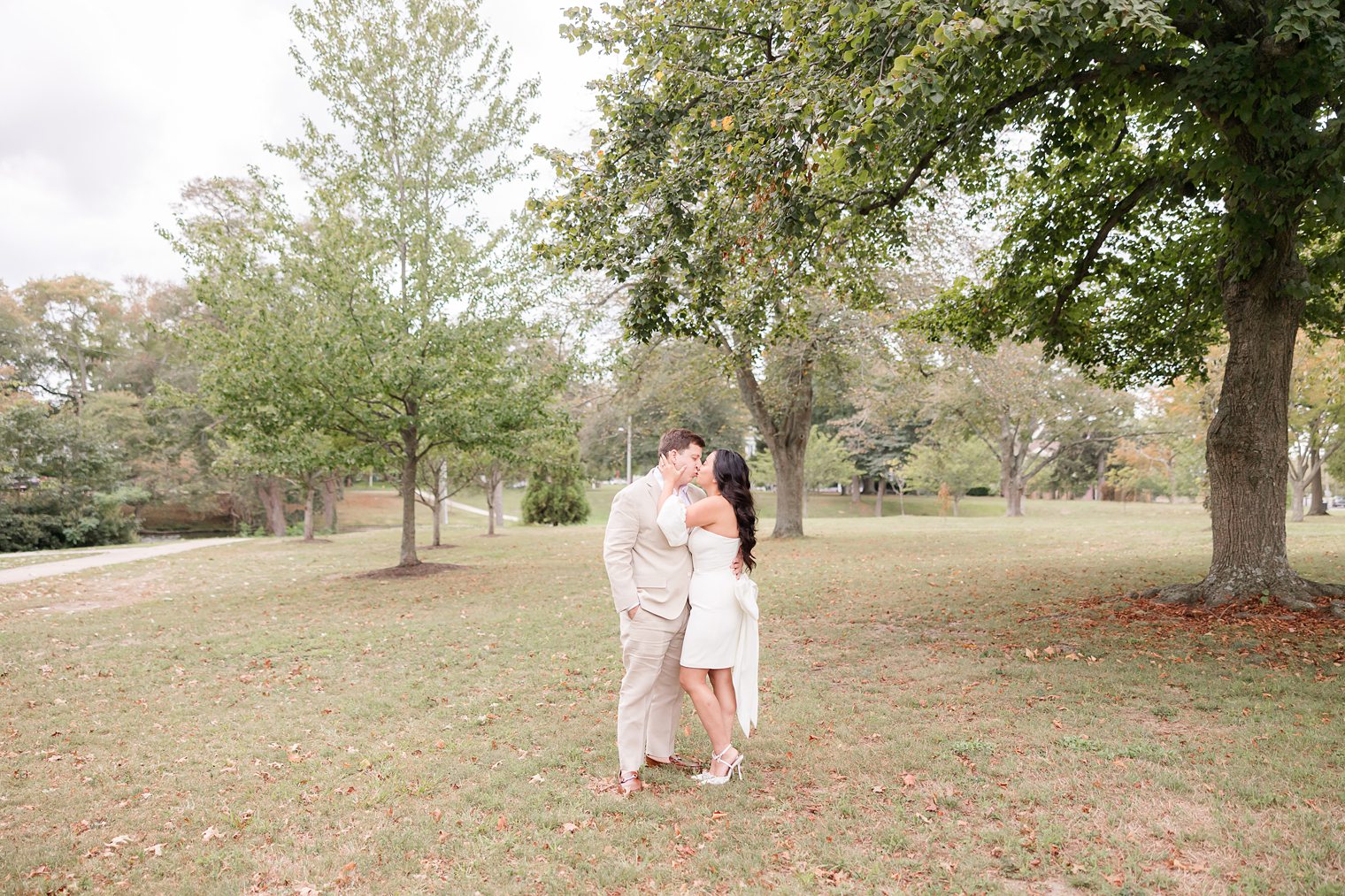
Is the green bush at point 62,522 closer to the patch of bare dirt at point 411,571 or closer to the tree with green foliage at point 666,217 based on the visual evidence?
the patch of bare dirt at point 411,571

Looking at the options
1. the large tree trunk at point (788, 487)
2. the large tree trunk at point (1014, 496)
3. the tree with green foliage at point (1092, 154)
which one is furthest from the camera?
the large tree trunk at point (1014, 496)

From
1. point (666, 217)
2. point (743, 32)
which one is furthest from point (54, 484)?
point (743, 32)

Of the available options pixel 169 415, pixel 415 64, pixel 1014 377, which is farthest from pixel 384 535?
pixel 1014 377

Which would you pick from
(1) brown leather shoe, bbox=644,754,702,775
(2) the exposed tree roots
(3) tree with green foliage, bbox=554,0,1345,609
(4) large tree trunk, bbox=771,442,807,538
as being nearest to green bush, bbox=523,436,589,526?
(4) large tree trunk, bbox=771,442,807,538

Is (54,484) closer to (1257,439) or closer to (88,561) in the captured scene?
(88,561)

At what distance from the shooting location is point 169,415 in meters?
34.1

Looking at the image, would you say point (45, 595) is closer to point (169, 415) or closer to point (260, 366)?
point (260, 366)

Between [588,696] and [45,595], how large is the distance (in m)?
12.1

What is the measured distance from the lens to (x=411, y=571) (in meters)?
15.8

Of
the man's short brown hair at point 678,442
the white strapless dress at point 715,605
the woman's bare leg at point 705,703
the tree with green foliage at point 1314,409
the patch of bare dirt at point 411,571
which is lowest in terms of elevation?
the patch of bare dirt at point 411,571

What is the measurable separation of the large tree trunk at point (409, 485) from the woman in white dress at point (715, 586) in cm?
1170

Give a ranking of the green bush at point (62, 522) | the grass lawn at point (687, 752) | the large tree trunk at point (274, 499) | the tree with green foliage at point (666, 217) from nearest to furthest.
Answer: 1. the grass lawn at point (687, 752)
2. the tree with green foliage at point (666, 217)
3. the green bush at point (62, 522)
4. the large tree trunk at point (274, 499)

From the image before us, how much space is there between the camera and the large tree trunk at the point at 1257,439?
833cm

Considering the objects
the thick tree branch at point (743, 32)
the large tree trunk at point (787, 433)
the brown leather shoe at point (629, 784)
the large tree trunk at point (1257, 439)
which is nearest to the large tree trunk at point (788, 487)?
the large tree trunk at point (787, 433)
